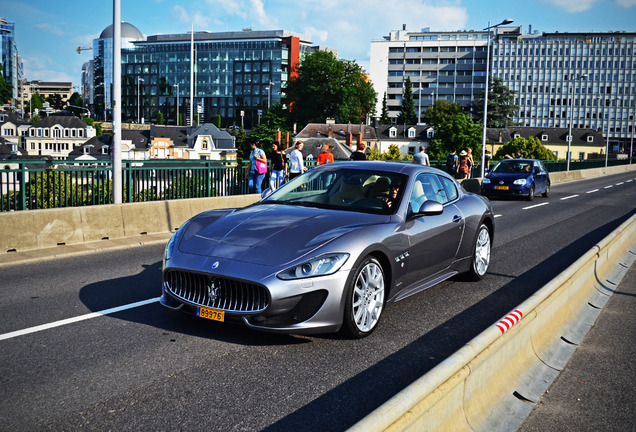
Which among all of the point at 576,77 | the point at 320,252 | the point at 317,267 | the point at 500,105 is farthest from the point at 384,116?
the point at 317,267

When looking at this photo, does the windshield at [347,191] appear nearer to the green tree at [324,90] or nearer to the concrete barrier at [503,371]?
the concrete barrier at [503,371]

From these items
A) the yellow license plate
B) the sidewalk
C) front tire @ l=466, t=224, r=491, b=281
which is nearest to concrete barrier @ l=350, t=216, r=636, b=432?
the sidewalk

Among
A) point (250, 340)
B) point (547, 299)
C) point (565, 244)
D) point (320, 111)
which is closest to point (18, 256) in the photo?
point (250, 340)

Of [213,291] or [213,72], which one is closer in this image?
[213,291]

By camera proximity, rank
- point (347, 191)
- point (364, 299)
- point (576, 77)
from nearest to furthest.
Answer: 1. point (364, 299)
2. point (347, 191)
3. point (576, 77)

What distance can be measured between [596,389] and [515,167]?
2124 cm

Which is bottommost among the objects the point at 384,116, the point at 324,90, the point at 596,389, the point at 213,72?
the point at 596,389

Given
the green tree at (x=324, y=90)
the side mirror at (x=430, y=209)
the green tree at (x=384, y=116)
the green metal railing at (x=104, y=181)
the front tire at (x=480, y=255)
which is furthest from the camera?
the green tree at (x=384, y=116)

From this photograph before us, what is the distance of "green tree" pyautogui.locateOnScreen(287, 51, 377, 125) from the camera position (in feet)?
344

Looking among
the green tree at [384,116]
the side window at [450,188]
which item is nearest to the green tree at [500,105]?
the green tree at [384,116]

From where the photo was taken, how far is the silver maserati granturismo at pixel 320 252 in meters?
4.93

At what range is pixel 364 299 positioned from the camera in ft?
17.7

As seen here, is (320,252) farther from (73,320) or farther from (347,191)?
(73,320)

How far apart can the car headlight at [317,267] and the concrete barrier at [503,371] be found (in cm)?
133
